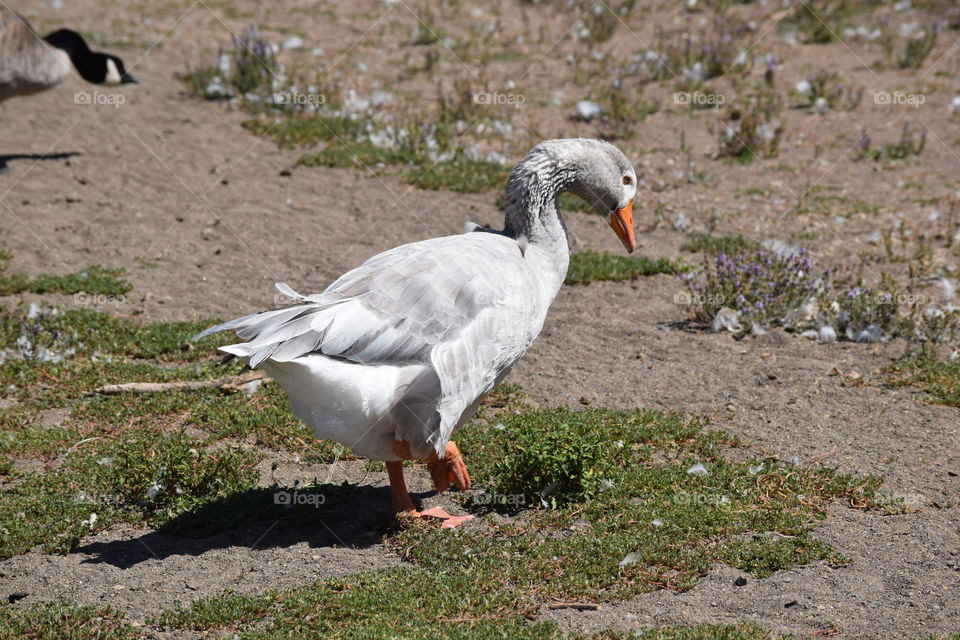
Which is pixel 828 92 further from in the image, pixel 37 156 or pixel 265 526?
pixel 265 526

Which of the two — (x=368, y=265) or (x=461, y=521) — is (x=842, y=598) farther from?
(x=368, y=265)

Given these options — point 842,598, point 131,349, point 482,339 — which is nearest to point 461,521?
point 482,339

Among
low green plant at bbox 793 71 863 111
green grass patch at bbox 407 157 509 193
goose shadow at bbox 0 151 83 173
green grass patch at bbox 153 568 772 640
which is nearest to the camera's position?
green grass patch at bbox 153 568 772 640

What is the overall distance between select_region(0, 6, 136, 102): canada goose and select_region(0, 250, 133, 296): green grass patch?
12.9 ft

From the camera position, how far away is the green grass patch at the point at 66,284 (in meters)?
9.11

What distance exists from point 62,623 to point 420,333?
7.62 ft

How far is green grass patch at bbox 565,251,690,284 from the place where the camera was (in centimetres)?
977

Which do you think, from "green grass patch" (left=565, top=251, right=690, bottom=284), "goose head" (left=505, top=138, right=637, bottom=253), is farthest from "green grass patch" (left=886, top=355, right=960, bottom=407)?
"goose head" (left=505, top=138, right=637, bottom=253)

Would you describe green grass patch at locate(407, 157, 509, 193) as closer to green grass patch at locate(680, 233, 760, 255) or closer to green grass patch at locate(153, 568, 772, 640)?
green grass patch at locate(680, 233, 760, 255)

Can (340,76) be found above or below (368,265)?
below

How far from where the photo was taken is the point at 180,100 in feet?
48.3

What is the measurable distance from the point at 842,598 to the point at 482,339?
2304 mm

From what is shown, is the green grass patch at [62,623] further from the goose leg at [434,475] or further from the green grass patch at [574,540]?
the goose leg at [434,475]

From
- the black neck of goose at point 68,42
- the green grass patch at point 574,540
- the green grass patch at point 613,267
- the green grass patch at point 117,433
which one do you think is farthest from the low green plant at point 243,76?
the green grass patch at point 574,540
